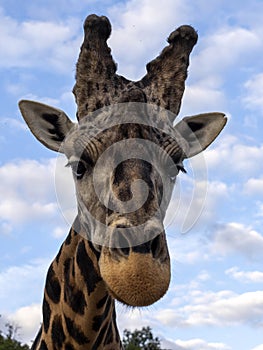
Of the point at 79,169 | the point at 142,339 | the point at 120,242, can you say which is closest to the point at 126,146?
the point at 79,169

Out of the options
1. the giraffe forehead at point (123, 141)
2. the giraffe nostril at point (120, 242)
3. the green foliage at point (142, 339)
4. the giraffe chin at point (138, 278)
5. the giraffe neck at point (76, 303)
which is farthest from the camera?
the green foliage at point (142, 339)

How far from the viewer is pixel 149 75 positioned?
26.5ft

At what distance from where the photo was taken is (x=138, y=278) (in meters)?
5.96

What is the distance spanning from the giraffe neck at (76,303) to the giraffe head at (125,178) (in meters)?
0.40

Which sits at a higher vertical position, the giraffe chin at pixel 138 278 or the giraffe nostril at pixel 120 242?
the giraffe nostril at pixel 120 242

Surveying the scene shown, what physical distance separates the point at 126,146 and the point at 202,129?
191 cm

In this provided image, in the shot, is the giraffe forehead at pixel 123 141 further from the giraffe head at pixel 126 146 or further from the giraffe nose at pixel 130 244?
the giraffe nose at pixel 130 244

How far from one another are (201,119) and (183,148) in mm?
1025

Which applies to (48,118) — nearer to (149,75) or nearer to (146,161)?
(149,75)

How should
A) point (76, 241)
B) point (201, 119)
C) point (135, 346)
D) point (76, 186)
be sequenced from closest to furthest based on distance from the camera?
1. point (76, 186)
2. point (76, 241)
3. point (201, 119)
4. point (135, 346)

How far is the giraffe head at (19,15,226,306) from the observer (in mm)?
6059

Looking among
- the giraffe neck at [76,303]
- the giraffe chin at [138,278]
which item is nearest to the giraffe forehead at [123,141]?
the giraffe neck at [76,303]

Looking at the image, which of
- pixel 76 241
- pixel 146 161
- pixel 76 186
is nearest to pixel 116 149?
pixel 146 161

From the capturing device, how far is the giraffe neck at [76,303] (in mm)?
7535
